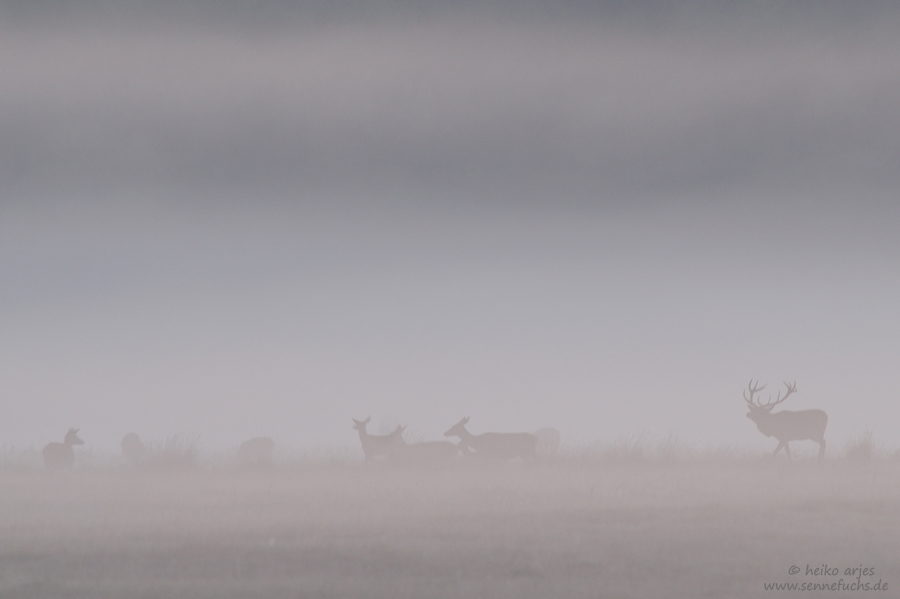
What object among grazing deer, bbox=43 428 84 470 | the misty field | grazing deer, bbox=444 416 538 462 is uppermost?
grazing deer, bbox=43 428 84 470

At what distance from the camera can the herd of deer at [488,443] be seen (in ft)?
76.1

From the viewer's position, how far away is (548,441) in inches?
1135

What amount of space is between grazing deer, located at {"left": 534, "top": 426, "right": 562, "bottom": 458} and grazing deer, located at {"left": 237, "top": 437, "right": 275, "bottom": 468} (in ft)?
26.1

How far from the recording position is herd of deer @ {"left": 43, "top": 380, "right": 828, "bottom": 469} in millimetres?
23188

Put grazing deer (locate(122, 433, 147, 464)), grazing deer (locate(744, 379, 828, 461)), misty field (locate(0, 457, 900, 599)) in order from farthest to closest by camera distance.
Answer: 1. grazing deer (locate(122, 433, 147, 464))
2. grazing deer (locate(744, 379, 828, 461))
3. misty field (locate(0, 457, 900, 599))

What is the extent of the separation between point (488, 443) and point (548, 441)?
16.4 ft

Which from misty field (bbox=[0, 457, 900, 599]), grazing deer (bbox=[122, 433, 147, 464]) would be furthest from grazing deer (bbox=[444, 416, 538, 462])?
grazing deer (bbox=[122, 433, 147, 464])

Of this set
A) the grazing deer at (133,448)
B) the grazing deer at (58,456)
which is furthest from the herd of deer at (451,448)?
the grazing deer at (58,456)

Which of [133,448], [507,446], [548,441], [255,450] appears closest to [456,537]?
[507,446]

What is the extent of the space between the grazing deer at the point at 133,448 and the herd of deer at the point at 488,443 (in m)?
0.23

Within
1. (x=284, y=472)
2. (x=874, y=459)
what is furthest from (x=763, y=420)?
(x=284, y=472)

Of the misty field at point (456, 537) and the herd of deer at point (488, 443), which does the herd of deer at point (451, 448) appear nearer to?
the herd of deer at point (488, 443)

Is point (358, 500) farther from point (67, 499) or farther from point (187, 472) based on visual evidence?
point (187, 472)

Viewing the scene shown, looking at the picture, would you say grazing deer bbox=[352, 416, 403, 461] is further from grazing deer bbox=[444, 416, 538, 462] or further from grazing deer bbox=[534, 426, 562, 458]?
grazing deer bbox=[534, 426, 562, 458]
